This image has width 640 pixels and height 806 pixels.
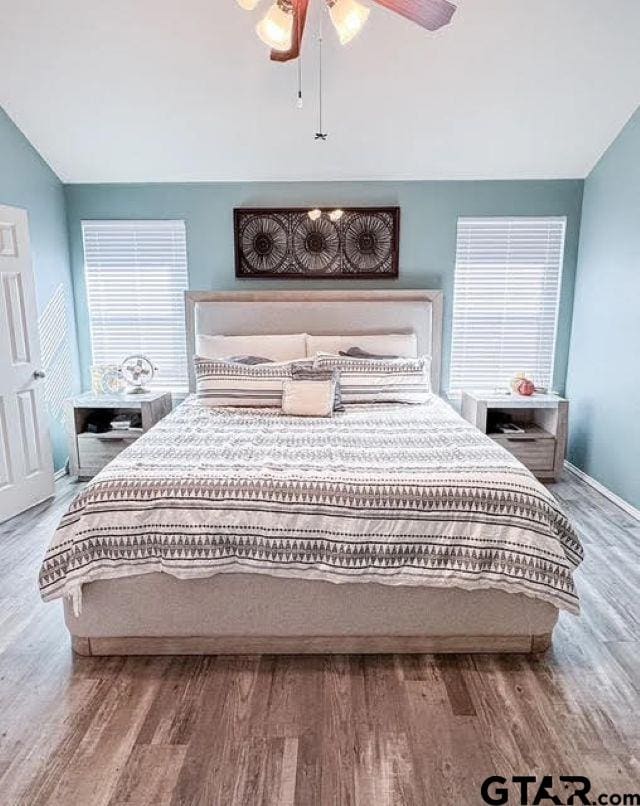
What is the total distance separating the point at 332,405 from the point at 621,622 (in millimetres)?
1878

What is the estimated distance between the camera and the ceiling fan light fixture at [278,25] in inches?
72.7

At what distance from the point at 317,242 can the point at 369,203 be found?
508 millimetres

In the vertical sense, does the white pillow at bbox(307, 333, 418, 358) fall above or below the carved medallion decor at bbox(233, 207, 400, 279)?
below

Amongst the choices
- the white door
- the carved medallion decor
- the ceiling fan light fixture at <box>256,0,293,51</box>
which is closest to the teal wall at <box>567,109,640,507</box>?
the carved medallion decor

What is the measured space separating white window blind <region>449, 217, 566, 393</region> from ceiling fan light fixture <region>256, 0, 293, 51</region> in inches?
103

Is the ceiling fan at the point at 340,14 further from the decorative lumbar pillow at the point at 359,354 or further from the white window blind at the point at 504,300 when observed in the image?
the white window blind at the point at 504,300

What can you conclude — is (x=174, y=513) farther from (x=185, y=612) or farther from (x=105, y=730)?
(x=105, y=730)

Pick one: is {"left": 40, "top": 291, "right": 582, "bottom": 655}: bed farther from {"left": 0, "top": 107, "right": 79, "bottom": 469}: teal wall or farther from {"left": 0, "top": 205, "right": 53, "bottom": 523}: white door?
{"left": 0, "top": 107, "right": 79, "bottom": 469}: teal wall

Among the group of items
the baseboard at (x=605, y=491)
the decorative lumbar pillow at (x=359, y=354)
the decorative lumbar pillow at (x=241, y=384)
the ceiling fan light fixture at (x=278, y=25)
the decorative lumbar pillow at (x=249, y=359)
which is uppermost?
the ceiling fan light fixture at (x=278, y=25)

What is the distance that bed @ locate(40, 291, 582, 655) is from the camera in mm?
2035

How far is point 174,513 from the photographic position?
6.74ft

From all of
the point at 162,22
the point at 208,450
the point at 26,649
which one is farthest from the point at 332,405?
the point at 162,22

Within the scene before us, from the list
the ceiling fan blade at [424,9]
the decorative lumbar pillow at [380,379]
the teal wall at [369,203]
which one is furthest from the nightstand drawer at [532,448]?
the ceiling fan blade at [424,9]

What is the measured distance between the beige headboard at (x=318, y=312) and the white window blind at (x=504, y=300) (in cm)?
36
